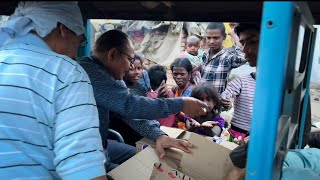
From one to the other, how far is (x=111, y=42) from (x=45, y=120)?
3.05 ft

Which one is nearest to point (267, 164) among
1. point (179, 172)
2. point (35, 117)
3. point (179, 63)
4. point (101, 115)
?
point (35, 117)

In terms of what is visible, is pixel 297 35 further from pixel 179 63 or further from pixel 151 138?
pixel 179 63

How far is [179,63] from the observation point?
357 centimetres

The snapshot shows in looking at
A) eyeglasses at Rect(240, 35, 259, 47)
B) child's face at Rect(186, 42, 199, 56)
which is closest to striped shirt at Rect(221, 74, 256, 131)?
eyeglasses at Rect(240, 35, 259, 47)

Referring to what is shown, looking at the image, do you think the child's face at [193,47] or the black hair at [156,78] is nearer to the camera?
the black hair at [156,78]

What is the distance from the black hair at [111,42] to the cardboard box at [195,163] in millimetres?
668

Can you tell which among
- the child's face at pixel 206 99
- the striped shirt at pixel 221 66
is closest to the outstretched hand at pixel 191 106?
the child's face at pixel 206 99

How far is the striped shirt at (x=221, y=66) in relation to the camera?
3.63m

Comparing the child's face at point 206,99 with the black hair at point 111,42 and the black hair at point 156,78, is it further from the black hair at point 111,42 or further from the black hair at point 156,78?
the black hair at point 156,78

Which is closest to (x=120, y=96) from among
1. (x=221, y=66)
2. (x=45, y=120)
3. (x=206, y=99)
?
(x=45, y=120)

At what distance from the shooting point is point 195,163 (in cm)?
164

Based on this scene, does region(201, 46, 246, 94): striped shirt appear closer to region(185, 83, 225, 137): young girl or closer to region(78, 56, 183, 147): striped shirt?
region(185, 83, 225, 137): young girl

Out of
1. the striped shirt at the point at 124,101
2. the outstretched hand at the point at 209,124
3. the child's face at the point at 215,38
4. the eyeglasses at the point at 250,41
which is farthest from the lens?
the child's face at the point at 215,38

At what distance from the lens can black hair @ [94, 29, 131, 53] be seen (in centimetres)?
185
